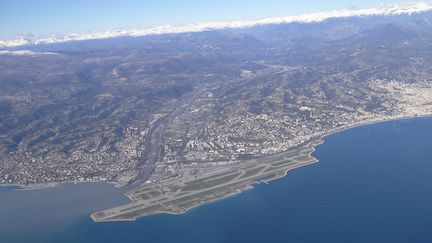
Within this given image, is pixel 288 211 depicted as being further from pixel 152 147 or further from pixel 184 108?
pixel 184 108

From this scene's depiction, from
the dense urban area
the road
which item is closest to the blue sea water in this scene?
the road

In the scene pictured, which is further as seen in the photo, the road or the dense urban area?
the dense urban area

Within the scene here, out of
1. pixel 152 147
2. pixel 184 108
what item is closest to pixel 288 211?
pixel 152 147

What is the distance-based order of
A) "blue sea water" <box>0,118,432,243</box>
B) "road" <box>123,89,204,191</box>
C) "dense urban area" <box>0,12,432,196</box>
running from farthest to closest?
"dense urban area" <box>0,12,432,196</box>, "road" <box>123,89,204,191</box>, "blue sea water" <box>0,118,432,243</box>

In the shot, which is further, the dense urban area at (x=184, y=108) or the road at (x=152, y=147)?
the dense urban area at (x=184, y=108)

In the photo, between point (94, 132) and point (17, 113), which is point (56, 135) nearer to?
point (94, 132)

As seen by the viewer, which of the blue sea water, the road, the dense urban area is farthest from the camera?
the dense urban area

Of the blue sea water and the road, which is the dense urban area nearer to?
the road

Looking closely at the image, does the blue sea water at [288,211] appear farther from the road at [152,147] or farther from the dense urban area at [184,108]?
the dense urban area at [184,108]

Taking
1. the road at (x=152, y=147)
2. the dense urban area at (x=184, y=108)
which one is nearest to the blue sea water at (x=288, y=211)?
the road at (x=152, y=147)

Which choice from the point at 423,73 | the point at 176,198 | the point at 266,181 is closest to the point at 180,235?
the point at 176,198
